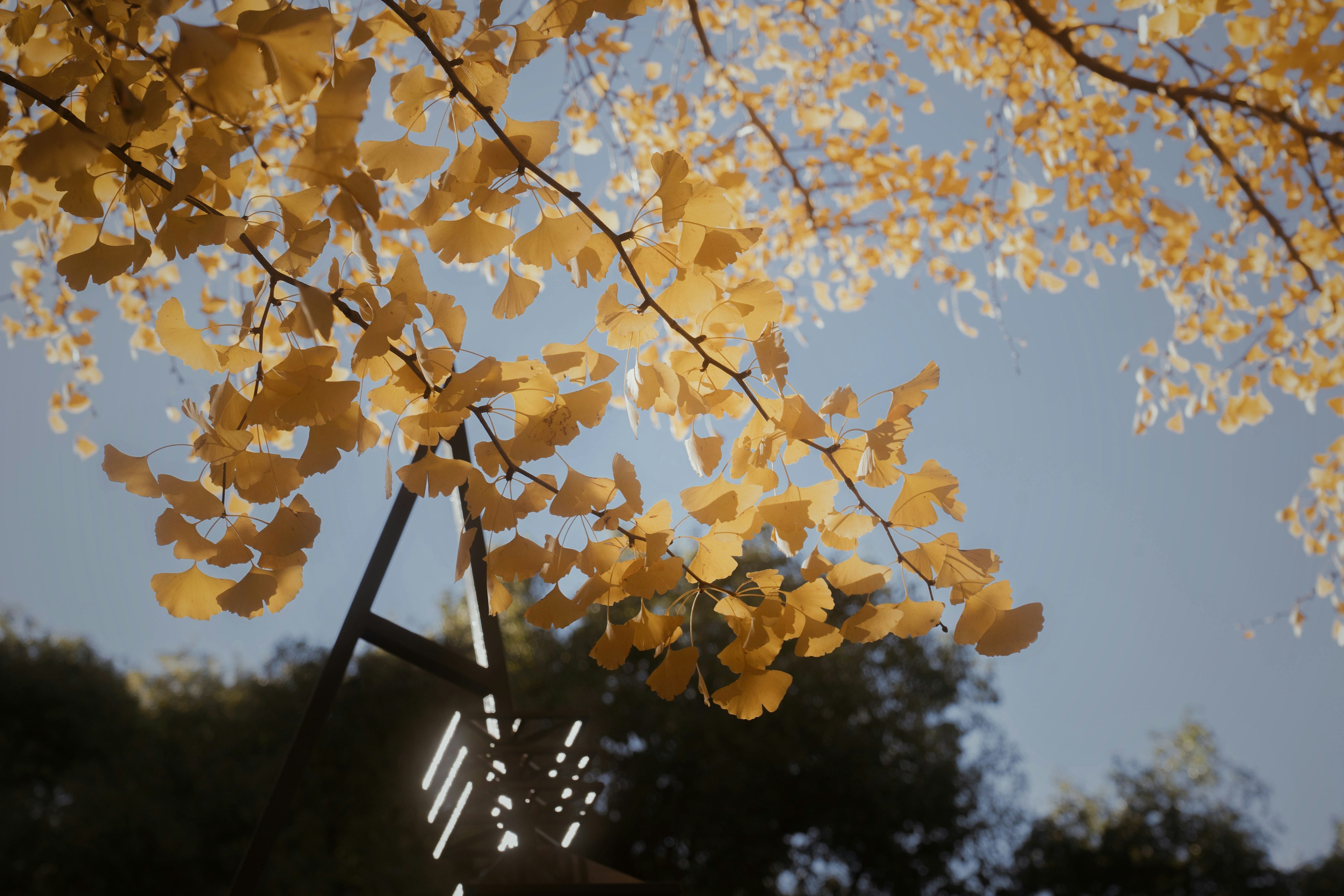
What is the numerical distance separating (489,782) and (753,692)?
0.41 m

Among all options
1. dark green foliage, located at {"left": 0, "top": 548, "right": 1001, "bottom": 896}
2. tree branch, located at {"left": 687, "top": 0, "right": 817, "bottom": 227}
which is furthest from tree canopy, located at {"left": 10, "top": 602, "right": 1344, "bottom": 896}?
tree branch, located at {"left": 687, "top": 0, "right": 817, "bottom": 227}

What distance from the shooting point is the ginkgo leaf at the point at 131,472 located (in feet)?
2.12

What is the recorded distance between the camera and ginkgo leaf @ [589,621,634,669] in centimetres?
68

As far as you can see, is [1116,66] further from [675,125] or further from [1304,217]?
[675,125]

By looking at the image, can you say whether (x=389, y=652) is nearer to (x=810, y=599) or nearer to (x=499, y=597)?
(x=499, y=597)

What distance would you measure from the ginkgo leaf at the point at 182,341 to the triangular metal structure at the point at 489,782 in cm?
26

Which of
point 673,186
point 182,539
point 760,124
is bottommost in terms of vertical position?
point 182,539

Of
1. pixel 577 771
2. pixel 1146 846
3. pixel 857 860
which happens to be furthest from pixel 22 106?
pixel 1146 846

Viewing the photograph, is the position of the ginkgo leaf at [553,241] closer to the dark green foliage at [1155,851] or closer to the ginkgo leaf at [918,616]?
the ginkgo leaf at [918,616]

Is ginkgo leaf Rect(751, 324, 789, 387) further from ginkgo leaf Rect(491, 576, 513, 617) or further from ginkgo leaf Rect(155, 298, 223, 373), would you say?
ginkgo leaf Rect(155, 298, 223, 373)

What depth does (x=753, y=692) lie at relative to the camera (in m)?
0.68

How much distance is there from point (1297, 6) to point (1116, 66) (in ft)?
2.52

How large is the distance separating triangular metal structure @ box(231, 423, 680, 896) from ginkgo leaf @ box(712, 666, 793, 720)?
308 mm

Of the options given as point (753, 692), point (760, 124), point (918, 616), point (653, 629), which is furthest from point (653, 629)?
point (760, 124)
